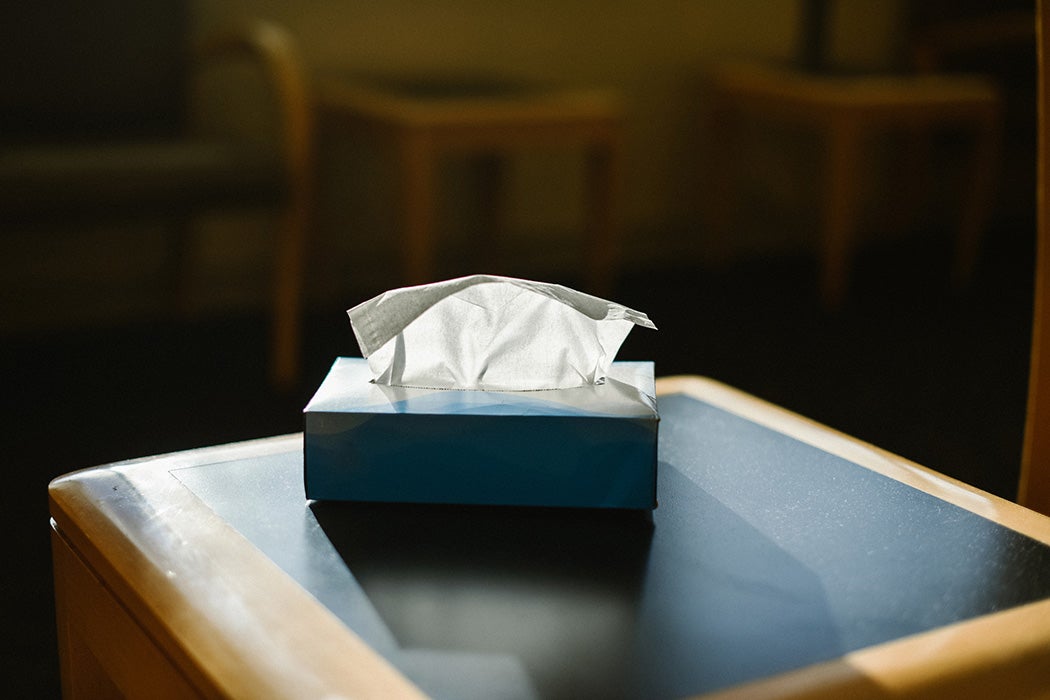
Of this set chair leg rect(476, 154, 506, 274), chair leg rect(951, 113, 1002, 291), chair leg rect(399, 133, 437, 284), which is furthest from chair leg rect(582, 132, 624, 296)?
chair leg rect(951, 113, 1002, 291)

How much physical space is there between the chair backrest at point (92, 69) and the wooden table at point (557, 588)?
153cm

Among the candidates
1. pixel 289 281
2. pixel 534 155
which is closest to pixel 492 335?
pixel 289 281

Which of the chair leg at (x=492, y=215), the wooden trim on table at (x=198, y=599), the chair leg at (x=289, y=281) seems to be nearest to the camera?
the wooden trim on table at (x=198, y=599)

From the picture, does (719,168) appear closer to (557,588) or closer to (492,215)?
(492,215)

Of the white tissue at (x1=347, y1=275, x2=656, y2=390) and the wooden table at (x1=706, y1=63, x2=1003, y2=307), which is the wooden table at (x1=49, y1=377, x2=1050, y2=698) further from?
the wooden table at (x1=706, y1=63, x2=1003, y2=307)

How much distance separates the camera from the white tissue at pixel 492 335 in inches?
24.2

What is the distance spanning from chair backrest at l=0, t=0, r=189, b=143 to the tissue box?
1539 millimetres

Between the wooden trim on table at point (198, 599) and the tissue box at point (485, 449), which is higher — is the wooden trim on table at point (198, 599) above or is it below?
below

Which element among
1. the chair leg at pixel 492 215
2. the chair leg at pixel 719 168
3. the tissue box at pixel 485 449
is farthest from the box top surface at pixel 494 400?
the chair leg at pixel 719 168

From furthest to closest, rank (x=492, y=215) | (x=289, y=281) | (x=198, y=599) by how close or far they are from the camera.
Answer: (x=492, y=215), (x=289, y=281), (x=198, y=599)

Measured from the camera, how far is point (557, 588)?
1.68 feet

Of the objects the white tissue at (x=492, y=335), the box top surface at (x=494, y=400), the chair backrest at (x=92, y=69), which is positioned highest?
the chair backrest at (x=92, y=69)

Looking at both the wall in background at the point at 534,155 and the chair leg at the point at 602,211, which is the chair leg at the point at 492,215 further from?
the chair leg at the point at 602,211

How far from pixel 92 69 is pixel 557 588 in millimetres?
1804
